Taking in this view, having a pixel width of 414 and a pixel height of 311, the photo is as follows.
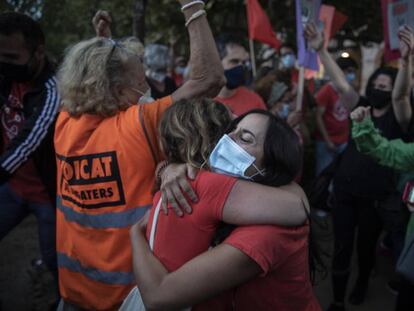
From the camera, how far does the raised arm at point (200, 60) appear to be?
1.85 meters

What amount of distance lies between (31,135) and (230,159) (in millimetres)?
1259

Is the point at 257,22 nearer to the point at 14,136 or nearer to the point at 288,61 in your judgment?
the point at 288,61

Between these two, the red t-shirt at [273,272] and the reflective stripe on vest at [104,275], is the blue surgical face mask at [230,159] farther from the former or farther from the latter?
the reflective stripe on vest at [104,275]

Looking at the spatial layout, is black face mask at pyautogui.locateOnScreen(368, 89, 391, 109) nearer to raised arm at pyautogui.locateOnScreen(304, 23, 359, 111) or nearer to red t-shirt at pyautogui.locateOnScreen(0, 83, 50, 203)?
raised arm at pyautogui.locateOnScreen(304, 23, 359, 111)

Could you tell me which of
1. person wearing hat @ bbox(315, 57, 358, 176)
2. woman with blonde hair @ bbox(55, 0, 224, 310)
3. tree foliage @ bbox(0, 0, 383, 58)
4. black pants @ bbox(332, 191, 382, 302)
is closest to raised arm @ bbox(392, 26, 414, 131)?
black pants @ bbox(332, 191, 382, 302)

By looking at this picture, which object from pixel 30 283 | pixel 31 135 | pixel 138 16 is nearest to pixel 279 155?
pixel 31 135

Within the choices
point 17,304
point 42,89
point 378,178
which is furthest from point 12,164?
point 378,178

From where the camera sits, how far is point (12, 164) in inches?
85.7

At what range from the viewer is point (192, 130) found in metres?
1.52

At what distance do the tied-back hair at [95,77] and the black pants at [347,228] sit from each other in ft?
7.10

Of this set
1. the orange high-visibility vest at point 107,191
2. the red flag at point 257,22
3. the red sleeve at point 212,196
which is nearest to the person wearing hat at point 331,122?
the red flag at point 257,22

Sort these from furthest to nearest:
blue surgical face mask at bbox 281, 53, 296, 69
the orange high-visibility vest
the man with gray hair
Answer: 1. blue surgical face mask at bbox 281, 53, 296, 69
2. the man with gray hair
3. the orange high-visibility vest

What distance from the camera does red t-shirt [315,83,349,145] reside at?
595cm

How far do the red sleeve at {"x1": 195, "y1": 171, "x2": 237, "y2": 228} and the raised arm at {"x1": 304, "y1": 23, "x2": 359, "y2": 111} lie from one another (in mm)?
2315
